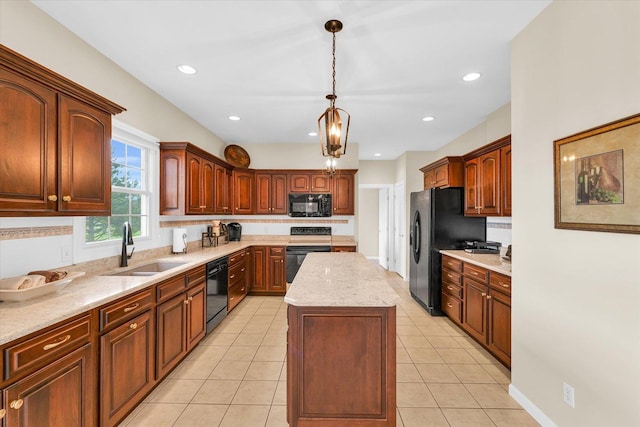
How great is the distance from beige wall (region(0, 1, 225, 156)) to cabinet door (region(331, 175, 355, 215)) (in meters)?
2.70

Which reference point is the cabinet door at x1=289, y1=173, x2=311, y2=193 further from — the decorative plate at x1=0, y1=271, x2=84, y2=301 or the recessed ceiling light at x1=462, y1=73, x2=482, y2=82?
the decorative plate at x1=0, y1=271, x2=84, y2=301

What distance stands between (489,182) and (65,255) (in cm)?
405

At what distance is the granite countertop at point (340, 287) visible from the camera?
61.8 inches

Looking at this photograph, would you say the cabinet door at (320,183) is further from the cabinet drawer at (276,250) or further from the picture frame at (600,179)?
the picture frame at (600,179)

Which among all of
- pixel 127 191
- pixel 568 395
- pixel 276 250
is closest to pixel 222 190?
pixel 276 250

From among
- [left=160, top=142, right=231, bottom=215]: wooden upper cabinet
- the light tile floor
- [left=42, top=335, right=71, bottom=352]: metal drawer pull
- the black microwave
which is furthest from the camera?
the black microwave

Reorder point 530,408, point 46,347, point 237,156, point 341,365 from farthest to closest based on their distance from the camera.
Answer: point 237,156
point 530,408
point 341,365
point 46,347

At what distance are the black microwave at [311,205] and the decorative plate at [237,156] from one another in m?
1.17

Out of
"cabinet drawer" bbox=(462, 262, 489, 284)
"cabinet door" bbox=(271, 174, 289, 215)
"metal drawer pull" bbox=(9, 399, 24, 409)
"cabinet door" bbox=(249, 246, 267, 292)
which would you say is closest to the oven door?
"cabinet door" bbox=(249, 246, 267, 292)

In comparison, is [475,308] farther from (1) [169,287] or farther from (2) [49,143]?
(2) [49,143]

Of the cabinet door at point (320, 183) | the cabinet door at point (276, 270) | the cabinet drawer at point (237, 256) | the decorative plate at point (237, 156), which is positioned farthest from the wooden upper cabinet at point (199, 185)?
the cabinet door at point (320, 183)

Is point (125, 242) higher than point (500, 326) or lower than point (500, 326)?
higher

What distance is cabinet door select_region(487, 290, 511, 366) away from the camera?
262 centimetres

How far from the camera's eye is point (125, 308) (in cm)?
195
